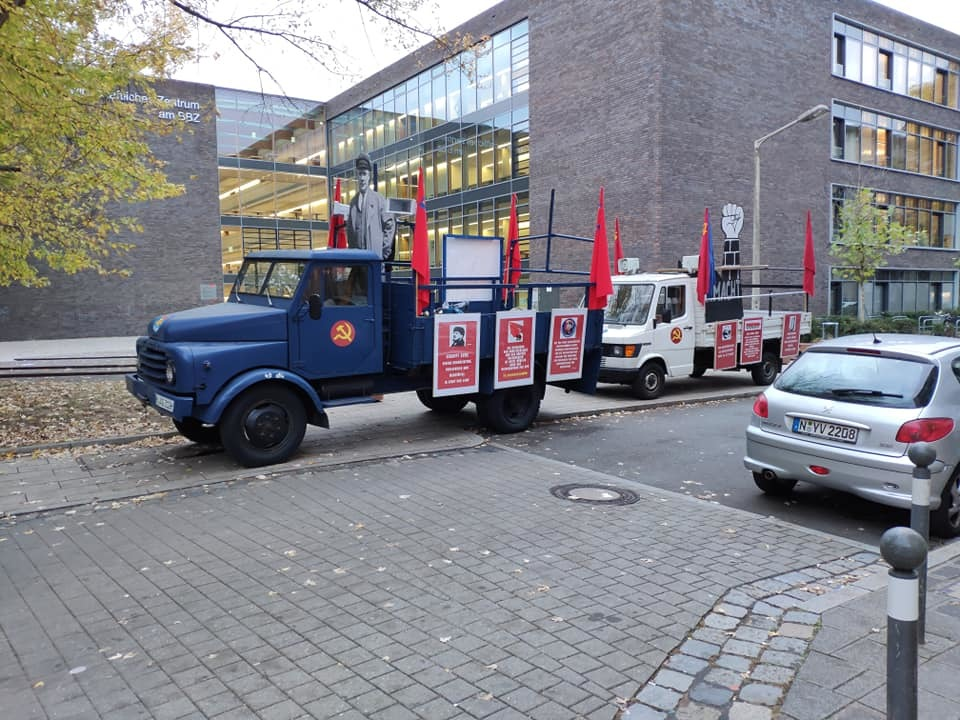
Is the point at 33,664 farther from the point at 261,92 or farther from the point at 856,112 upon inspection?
the point at 856,112

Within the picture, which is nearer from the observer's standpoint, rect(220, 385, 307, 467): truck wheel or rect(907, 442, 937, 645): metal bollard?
rect(907, 442, 937, 645): metal bollard

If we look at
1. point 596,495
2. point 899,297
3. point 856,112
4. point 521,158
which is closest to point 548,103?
point 521,158

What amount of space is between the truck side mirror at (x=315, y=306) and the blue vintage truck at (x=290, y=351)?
0.01m

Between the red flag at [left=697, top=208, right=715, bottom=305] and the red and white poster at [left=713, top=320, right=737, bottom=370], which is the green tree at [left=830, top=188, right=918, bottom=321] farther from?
the red flag at [left=697, top=208, right=715, bottom=305]

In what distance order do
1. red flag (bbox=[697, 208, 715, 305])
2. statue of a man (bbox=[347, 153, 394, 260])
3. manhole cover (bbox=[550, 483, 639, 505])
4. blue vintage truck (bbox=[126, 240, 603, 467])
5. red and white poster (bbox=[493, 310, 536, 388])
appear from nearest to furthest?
manhole cover (bbox=[550, 483, 639, 505]) → blue vintage truck (bbox=[126, 240, 603, 467]) → red and white poster (bbox=[493, 310, 536, 388]) → statue of a man (bbox=[347, 153, 394, 260]) → red flag (bbox=[697, 208, 715, 305])

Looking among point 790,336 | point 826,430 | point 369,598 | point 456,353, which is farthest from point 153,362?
point 790,336

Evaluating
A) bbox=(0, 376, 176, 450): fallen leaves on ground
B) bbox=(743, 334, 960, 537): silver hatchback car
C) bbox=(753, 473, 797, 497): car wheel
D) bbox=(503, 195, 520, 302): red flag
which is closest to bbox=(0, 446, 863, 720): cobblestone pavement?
bbox=(743, 334, 960, 537): silver hatchback car

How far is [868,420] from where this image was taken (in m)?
5.93

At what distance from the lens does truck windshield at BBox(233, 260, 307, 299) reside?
29.4ft

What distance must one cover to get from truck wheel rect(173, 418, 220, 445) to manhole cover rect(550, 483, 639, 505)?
4.55 meters

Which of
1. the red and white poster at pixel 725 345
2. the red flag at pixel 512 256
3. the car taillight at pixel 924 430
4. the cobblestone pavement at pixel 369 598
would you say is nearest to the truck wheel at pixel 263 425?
the cobblestone pavement at pixel 369 598

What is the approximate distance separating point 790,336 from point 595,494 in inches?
436

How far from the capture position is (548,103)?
31000mm

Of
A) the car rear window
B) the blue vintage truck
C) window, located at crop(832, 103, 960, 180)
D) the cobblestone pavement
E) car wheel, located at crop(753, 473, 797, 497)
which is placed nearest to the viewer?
the cobblestone pavement
